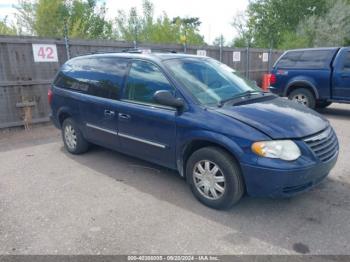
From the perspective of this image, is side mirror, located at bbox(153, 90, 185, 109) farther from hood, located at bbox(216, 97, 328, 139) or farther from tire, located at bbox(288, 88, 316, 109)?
tire, located at bbox(288, 88, 316, 109)

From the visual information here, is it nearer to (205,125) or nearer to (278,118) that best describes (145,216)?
(205,125)

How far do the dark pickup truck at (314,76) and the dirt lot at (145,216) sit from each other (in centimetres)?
404

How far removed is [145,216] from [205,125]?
1241 mm

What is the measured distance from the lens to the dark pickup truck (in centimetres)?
818

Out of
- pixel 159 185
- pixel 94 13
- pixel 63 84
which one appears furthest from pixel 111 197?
pixel 94 13

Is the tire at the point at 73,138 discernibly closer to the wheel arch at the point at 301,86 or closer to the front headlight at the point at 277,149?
the front headlight at the point at 277,149

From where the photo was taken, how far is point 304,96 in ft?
29.3

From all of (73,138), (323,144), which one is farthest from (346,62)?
(73,138)

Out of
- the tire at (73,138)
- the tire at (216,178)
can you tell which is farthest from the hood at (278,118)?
the tire at (73,138)

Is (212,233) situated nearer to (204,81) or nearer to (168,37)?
(204,81)

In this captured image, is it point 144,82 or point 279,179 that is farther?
point 144,82

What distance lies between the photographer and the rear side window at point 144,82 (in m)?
3.90

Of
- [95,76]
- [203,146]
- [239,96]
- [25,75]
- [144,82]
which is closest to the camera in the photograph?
[203,146]

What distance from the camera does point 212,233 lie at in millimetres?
3074
